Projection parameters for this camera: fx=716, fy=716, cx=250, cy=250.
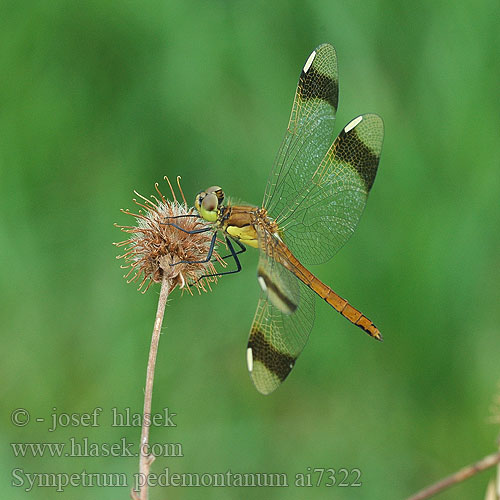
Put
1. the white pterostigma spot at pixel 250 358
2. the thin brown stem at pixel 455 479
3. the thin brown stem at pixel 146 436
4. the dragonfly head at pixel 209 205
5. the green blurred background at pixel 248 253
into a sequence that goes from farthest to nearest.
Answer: the green blurred background at pixel 248 253
the dragonfly head at pixel 209 205
the white pterostigma spot at pixel 250 358
the thin brown stem at pixel 146 436
the thin brown stem at pixel 455 479

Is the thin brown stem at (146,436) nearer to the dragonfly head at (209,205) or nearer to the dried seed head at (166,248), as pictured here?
the dried seed head at (166,248)

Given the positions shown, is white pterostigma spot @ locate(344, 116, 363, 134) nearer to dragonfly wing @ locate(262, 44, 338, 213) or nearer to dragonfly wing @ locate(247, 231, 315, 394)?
dragonfly wing @ locate(262, 44, 338, 213)

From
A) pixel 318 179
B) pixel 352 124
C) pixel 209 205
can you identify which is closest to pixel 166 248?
pixel 209 205

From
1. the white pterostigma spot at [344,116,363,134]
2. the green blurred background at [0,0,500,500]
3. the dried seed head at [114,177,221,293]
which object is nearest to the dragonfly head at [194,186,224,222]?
the dried seed head at [114,177,221,293]

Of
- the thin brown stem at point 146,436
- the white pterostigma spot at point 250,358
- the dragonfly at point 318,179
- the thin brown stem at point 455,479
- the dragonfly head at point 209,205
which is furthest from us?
the dragonfly at point 318,179

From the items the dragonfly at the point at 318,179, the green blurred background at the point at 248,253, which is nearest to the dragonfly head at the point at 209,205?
the dragonfly at the point at 318,179

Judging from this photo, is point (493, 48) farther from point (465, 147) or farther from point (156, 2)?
point (156, 2)

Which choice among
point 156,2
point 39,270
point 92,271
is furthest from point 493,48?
point 39,270
